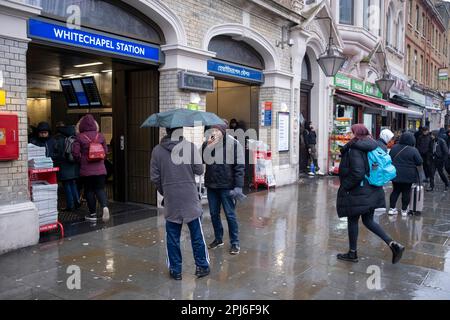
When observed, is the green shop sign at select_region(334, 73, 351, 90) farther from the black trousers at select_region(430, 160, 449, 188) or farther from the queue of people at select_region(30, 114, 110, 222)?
the queue of people at select_region(30, 114, 110, 222)

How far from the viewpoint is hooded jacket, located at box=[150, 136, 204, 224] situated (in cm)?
434

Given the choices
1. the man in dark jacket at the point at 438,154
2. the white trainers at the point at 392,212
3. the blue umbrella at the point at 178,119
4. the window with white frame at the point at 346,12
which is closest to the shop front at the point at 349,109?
the window with white frame at the point at 346,12

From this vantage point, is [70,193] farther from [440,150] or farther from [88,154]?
[440,150]

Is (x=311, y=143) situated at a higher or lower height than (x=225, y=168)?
higher

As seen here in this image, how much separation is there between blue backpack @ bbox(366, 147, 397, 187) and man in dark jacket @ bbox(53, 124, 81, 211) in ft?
16.9

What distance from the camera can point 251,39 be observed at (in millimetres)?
9906

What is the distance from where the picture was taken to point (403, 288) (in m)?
4.33

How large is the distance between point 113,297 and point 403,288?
290cm

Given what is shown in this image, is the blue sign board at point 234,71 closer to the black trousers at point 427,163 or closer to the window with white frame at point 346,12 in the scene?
the black trousers at point 427,163

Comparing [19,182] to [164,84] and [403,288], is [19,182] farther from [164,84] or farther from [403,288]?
[403,288]

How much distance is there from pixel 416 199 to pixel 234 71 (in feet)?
15.4

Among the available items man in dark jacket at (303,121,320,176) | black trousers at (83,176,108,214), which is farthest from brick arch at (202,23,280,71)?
black trousers at (83,176,108,214)

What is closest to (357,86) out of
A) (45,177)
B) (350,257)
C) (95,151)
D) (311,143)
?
(311,143)
